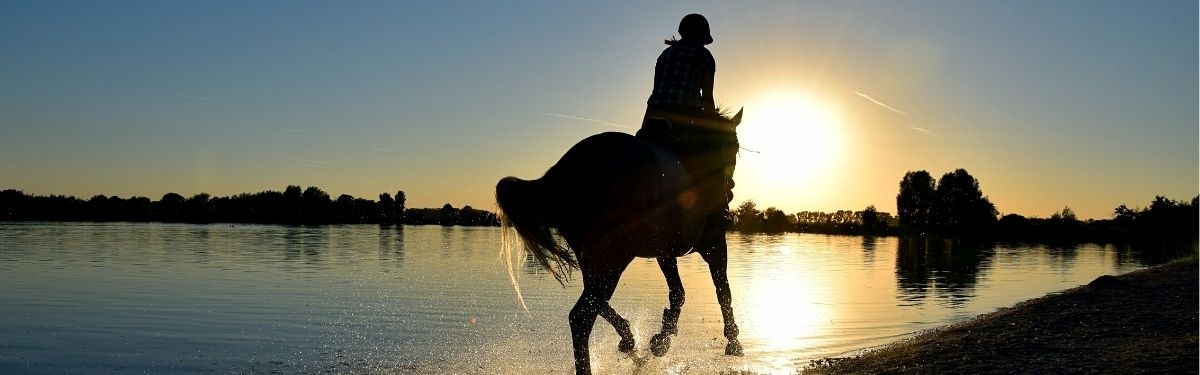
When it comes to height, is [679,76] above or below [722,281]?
above

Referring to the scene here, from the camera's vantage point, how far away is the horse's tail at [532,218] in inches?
284

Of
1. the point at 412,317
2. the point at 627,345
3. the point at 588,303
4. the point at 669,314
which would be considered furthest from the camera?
the point at 412,317

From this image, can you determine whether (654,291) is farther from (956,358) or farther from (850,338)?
(956,358)

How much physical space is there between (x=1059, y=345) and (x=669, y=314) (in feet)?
13.1

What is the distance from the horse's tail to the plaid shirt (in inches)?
69.3

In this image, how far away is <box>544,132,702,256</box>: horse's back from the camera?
7.14m

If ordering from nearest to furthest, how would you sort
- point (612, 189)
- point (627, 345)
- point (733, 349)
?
1. point (612, 189)
2. point (627, 345)
3. point (733, 349)

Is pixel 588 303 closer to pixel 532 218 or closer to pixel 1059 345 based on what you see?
pixel 532 218

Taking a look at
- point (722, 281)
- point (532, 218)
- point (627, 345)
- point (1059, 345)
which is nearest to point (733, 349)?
point (722, 281)

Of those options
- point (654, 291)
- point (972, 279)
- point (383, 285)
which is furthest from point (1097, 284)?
point (383, 285)

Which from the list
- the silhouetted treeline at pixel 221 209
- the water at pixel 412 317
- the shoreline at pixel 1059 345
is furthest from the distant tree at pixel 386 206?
the shoreline at pixel 1059 345

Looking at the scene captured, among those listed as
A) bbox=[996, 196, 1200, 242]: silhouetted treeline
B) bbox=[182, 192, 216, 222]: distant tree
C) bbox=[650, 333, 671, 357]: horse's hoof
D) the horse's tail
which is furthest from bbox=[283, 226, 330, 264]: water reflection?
bbox=[182, 192, 216, 222]: distant tree

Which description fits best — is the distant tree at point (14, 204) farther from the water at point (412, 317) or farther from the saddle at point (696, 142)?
the saddle at point (696, 142)

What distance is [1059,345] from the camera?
8781 millimetres
